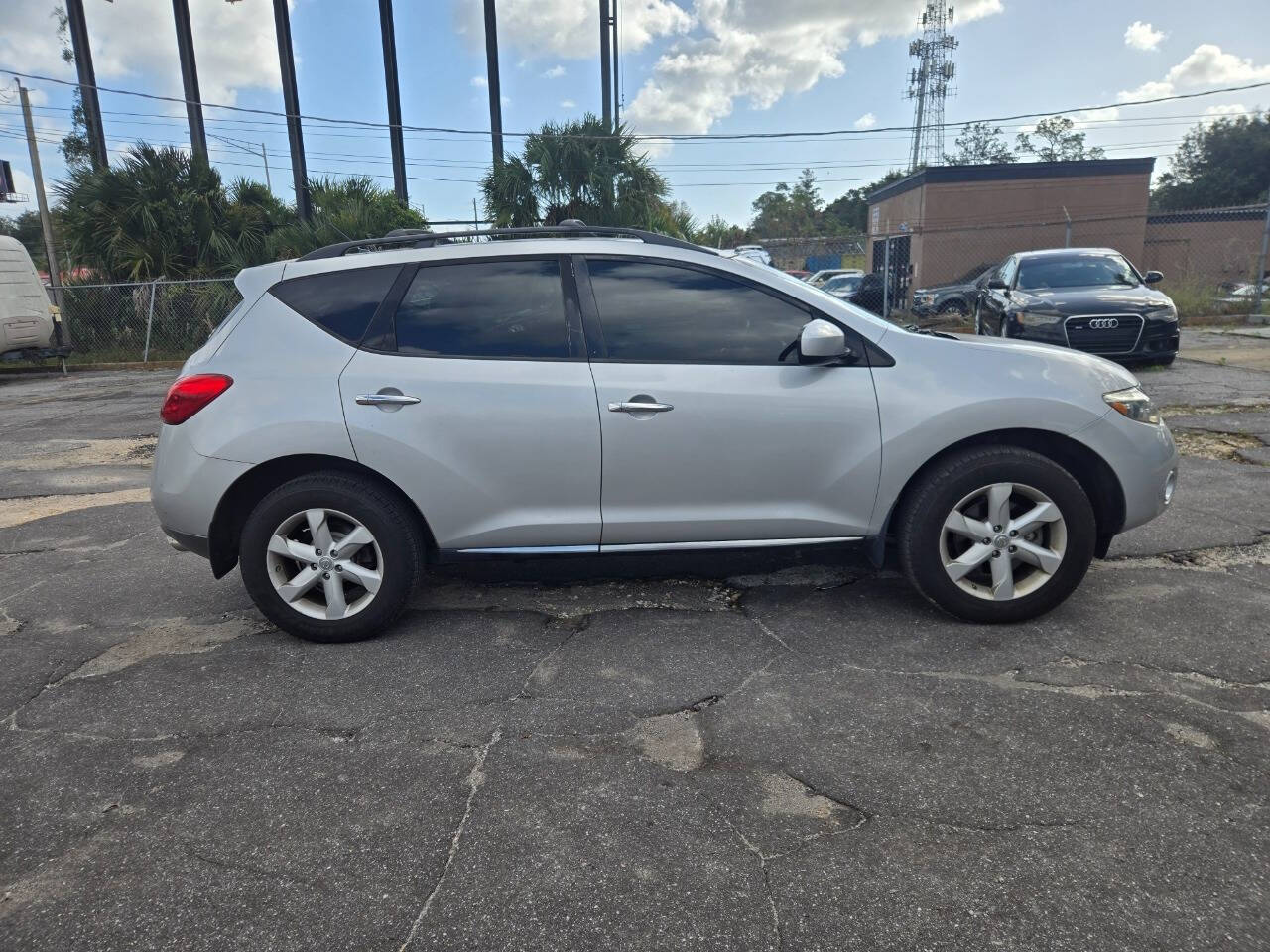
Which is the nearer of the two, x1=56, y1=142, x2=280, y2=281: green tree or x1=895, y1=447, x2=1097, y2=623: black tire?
x1=895, y1=447, x2=1097, y2=623: black tire

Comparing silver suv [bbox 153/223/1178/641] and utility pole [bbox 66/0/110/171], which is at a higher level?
utility pole [bbox 66/0/110/171]

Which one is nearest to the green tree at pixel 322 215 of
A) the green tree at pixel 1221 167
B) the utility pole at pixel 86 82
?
the utility pole at pixel 86 82

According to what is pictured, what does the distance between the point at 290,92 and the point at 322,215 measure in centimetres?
973

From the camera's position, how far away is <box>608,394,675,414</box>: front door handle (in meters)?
3.59

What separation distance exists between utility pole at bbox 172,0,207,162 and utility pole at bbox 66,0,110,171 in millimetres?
2223

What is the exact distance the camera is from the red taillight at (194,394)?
3.64 metres

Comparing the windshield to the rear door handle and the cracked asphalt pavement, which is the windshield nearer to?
the cracked asphalt pavement

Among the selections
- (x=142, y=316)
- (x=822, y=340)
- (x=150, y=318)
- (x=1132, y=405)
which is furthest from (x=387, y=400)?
(x=142, y=316)

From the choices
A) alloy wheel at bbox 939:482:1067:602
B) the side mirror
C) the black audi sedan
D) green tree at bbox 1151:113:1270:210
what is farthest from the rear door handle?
green tree at bbox 1151:113:1270:210

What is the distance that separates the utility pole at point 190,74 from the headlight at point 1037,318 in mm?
21852

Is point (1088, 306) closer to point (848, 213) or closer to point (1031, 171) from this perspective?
point (1031, 171)

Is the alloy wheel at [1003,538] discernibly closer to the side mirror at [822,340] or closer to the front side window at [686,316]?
the side mirror at [822,340]

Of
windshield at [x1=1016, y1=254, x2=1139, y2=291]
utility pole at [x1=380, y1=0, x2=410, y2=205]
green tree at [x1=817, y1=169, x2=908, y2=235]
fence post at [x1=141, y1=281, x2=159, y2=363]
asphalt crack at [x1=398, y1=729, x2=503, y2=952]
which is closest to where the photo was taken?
asphalt crack at [x1=398, y1=729, x2=503, y2=952]

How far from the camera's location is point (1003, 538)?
363 centimetres
